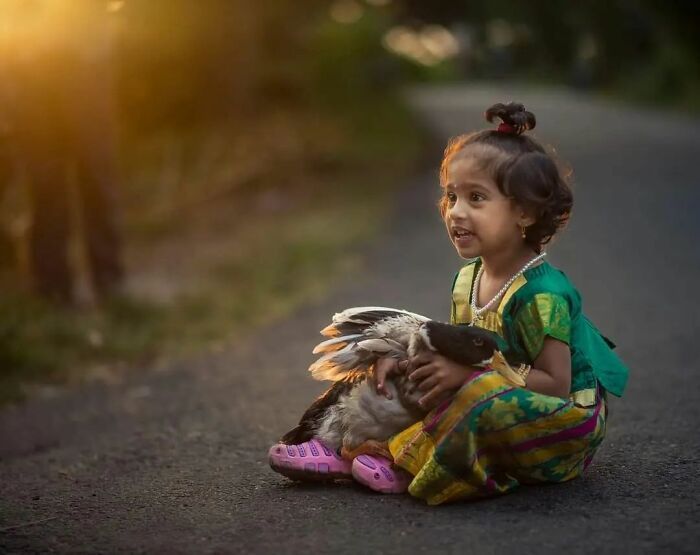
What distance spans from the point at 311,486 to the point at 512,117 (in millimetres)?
1343

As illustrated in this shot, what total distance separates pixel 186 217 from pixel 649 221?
576cm

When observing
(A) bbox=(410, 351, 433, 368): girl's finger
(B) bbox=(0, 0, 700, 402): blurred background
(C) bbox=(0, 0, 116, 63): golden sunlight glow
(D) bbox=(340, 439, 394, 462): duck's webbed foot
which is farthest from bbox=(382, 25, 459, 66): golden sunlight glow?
(A) bbox=(410, 351, 433, 368): girl's finger

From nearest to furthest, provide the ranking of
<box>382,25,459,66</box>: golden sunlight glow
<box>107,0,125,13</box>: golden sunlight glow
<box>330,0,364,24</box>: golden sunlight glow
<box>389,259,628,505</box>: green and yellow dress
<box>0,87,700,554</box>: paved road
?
<box>0,87,700,554</box>: paved road, <box>389,259,628,505</box>: green and yellow dress, <box>107,0,125,13</box>: golden sunlight glow, <box>330,0,364,24</box>: golden sunlight glow, <box>382,25,459,66</box>: golden sunlight glow

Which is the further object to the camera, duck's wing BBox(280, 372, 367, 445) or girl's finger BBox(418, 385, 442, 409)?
duck's wing BBox(280, 372, 367, 445)

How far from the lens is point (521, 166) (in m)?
2.99

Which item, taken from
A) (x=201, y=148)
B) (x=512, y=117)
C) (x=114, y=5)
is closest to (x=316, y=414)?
(x=512, y=117)

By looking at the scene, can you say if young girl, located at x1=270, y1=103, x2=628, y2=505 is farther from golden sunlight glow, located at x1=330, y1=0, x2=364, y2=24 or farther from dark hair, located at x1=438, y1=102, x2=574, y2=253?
golden sunlight glow, located at x1=330, y1=0, x2=364, y2=24

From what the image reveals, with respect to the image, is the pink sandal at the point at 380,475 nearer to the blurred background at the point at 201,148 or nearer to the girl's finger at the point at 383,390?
the girl's finger at the point at 383,390

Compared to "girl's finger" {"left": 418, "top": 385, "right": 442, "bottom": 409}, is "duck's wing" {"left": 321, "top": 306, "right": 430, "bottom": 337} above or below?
above

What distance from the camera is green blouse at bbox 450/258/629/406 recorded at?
2969mm

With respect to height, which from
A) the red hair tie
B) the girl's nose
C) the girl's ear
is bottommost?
the girl's ear

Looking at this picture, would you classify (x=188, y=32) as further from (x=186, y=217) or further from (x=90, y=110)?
(x=90, y=110)

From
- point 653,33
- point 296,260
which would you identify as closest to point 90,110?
point 296,260

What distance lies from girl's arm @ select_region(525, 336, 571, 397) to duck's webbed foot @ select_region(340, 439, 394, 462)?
0.50 meters
